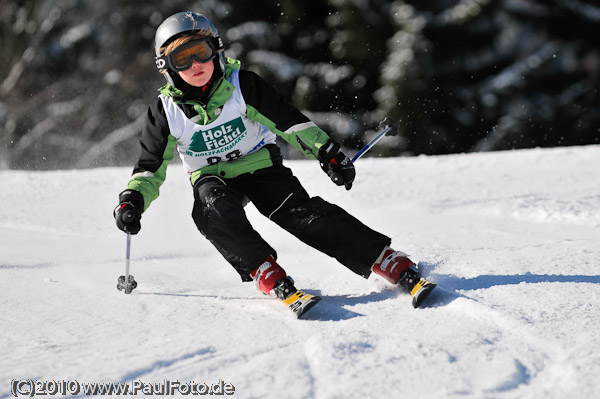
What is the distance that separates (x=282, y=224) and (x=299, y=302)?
0.49 metres

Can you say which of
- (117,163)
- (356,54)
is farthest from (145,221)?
(117,163)

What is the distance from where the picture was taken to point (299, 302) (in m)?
2.32

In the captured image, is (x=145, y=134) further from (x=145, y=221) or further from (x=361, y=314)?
(x=145, y=221)

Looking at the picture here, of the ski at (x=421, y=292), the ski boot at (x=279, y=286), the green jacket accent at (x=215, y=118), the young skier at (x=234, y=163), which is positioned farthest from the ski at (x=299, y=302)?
the green jacket accent at (x=215, y=118)

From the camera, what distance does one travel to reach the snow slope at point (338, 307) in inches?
68.4

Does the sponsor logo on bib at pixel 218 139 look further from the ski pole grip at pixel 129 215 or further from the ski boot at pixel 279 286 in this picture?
the ski boot at pixel 279 286

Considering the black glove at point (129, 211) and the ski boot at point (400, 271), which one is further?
the black glove at point (129, 211)

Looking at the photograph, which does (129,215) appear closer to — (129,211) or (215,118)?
(129,211)

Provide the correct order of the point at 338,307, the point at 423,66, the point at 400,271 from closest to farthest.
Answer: the point at 338,307, the point at 400,271, the point at 423,66

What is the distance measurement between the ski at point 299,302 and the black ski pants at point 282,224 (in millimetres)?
209

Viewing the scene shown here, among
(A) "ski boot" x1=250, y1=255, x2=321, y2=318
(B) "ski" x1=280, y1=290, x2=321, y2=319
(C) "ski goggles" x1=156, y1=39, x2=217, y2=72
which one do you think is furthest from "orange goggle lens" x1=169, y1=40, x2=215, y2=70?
(B) "ski" x1=280, y1=290, x2=321, y2=319

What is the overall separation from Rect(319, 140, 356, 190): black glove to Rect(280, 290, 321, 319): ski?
0.48 meters

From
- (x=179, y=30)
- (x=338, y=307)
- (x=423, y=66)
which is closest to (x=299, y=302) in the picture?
(x=338, y=307)

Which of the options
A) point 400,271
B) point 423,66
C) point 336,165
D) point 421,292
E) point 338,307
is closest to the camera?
point 421,292
